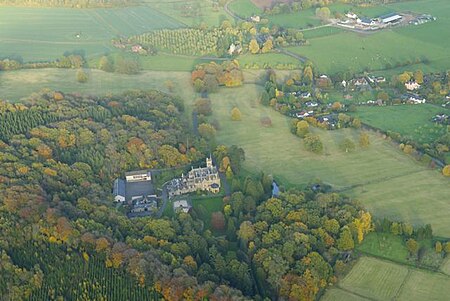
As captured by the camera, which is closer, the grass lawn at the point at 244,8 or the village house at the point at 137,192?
the village house at the point at 137,192

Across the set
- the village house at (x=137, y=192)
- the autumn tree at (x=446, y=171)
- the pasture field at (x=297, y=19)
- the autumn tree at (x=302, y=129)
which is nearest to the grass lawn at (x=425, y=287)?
the autumn tree at (x=446, y=171)

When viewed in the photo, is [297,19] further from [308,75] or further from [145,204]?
[145,204]

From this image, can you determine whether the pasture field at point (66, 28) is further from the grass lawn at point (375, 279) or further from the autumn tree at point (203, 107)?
the grass lawn at point (375, 279)

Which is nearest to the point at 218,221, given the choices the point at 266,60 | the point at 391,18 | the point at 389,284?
the point at 389,284

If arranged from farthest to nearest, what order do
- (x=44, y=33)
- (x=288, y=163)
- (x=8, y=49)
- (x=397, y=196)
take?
(x=44, y=33), (x=8, y=49), (x=288, y=163), (x=397, y=196)

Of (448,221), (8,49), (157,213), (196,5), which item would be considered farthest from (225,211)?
(196,5)

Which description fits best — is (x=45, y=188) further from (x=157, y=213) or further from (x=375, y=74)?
(x=375, y=74)
